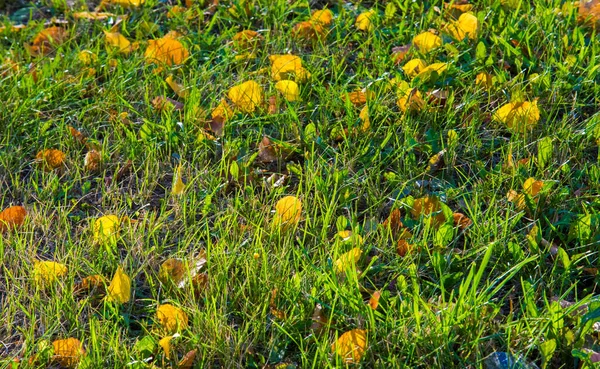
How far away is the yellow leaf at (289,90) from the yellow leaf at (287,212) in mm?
583

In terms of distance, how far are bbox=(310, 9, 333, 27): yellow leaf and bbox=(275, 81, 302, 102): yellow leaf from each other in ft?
1.69

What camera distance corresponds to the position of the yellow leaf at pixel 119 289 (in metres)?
2.32

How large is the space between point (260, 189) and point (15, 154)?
0.90 meters

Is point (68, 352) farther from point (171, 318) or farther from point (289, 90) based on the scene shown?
point (289, 90)

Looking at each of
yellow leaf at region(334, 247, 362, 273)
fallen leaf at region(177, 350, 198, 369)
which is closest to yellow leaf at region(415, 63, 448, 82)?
yellow leaf at region(334, 247, 362, 273)

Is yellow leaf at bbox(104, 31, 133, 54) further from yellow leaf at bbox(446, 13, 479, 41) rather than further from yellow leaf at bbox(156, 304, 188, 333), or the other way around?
yellow leaf at bbox(156, 304, 188, 333)

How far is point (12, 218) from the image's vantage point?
2600 millimetres

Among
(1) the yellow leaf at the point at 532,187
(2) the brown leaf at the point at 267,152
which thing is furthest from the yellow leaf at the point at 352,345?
(2) the brown leaf at the point at 267,152

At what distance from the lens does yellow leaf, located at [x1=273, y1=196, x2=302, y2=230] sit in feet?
8.23

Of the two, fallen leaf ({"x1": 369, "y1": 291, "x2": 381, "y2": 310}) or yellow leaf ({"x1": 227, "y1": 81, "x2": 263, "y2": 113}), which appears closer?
fallen leaf ({"x1": 369, "y1": 291, "x2": 381, "y2": 310})

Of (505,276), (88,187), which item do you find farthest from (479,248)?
(88,187)

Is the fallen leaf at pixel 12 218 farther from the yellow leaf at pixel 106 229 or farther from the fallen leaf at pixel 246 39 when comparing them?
the fallen leaf at pixel 246 39

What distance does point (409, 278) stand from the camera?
2346 millimetres

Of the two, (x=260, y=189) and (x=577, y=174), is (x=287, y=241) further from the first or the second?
(x=577, y=174)
